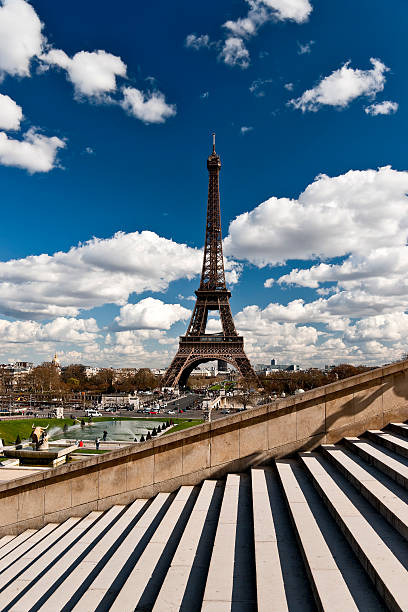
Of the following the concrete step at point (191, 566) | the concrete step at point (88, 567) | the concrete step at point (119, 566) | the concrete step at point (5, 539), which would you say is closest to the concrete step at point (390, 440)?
the concrete step at point (191, 566)

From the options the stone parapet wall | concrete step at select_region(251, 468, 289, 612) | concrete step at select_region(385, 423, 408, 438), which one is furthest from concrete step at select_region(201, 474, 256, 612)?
concrete step at select_region(385, 423, 408, 438)

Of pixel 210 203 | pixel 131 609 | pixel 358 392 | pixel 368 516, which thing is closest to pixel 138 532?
pixel 131 609

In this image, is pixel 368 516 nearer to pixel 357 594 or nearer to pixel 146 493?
pixel 357 594

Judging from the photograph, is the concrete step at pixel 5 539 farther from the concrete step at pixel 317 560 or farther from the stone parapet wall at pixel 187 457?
the concrete step at pixel 317 560

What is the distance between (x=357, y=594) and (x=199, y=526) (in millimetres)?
2981

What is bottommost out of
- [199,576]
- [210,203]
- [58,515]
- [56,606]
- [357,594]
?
[58,515]

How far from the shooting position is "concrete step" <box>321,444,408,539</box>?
5.06 m

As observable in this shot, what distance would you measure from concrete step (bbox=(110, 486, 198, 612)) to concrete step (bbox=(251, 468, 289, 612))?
1.27 meters

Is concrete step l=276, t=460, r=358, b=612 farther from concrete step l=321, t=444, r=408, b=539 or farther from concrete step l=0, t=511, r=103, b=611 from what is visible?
concrete step l=0, t=511, r=103, b=611

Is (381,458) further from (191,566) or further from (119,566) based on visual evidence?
(119,566)

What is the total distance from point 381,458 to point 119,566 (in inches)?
189

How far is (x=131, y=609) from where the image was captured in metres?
4.39

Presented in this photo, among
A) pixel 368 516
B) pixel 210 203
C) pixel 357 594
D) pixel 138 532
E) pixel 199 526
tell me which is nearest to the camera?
pixel 357 594

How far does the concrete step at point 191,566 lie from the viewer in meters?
4.35
